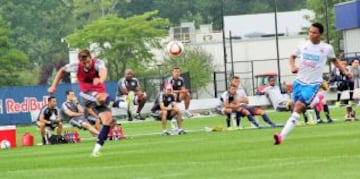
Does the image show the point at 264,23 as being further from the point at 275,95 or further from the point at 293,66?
the point at 293,66

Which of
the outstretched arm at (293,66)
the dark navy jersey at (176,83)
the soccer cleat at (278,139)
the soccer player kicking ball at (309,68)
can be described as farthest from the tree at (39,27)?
the soccer cleat at (278,139)

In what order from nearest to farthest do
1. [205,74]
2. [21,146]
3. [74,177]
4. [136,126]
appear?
[74,177], [21,146], [136,126], [205,74]

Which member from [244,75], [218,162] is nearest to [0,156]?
[218,162]

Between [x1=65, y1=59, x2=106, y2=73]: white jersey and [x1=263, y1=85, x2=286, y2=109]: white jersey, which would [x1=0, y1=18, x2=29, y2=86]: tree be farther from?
[x1=65, y1=59, x2=106, y2=73]: white jersey

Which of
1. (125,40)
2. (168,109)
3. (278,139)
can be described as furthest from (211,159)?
(125,40)

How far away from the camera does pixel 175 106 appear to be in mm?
36000

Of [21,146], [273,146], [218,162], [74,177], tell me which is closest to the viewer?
[74,177]

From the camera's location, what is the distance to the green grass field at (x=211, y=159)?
1691cm

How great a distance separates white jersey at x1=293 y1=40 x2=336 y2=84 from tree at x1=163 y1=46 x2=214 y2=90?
67.8m

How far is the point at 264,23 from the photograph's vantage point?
416ft

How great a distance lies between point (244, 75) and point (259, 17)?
4071cm

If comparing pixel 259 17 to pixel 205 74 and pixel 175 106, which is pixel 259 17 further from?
pixel 175 106

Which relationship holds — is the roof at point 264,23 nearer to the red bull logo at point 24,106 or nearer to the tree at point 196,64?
the tree at point 196,64

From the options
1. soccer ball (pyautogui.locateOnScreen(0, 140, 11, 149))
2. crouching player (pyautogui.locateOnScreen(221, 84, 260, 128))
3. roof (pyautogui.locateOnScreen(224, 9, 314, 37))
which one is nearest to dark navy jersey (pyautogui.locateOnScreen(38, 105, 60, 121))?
soccer ball (pyautogui.locateOnScreen(0, 140, 11, 149))
